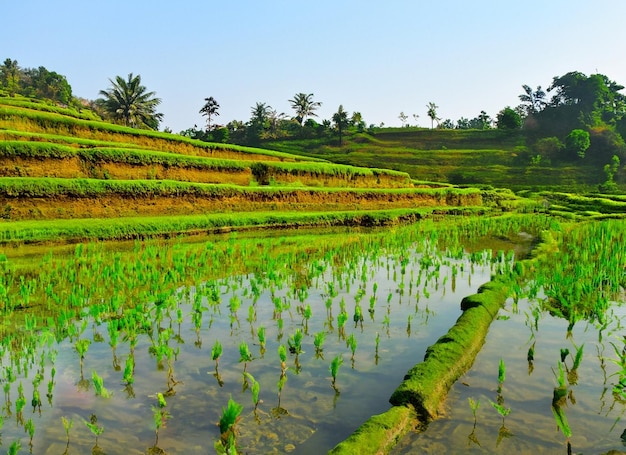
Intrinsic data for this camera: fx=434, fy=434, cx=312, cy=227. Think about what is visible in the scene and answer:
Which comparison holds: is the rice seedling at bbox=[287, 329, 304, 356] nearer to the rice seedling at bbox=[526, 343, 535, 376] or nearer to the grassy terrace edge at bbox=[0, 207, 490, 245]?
the rice seedling at bbox=[526, 343, 535, 376]

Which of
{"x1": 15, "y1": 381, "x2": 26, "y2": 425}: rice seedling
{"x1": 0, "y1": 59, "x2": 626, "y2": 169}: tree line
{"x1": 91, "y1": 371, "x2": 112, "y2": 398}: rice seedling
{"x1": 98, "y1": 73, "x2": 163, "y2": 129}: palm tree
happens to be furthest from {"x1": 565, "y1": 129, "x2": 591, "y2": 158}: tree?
{"x1": 15, "y1": 381, "x2": 26, "y2": 425}: rice seedling

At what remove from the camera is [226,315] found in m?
5.91

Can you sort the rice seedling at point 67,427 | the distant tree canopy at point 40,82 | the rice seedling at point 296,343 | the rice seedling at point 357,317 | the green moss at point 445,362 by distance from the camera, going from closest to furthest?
the rice seedling at point 67,427 → the green moss at point 445,362 → the rice seedling at point 296,343 → the rice seedling at point 357,317 → the distant tree canopy at point 40,82

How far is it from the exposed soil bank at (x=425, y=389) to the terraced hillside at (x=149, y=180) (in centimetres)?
1356

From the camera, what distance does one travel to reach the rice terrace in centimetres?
318

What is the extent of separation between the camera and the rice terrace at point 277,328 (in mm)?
3180

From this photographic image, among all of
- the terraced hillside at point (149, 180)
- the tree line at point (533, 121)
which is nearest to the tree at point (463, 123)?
the tree line at point (533, 121)

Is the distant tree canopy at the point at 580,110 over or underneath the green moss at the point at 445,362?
over

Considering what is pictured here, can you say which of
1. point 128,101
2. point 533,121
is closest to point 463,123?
point 533,121

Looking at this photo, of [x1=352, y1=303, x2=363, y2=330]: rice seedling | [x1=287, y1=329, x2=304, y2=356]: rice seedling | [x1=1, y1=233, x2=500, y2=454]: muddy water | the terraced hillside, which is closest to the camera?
[x1=1, y1=233, x2=500, y2=454]: muddy water

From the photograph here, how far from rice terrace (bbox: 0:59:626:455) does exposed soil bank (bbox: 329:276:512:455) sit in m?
0.02

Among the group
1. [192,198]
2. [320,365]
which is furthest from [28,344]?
[192,198]

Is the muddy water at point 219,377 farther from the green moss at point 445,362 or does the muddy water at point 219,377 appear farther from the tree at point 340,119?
the tree at point 340,119

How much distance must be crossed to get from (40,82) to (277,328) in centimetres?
6761
